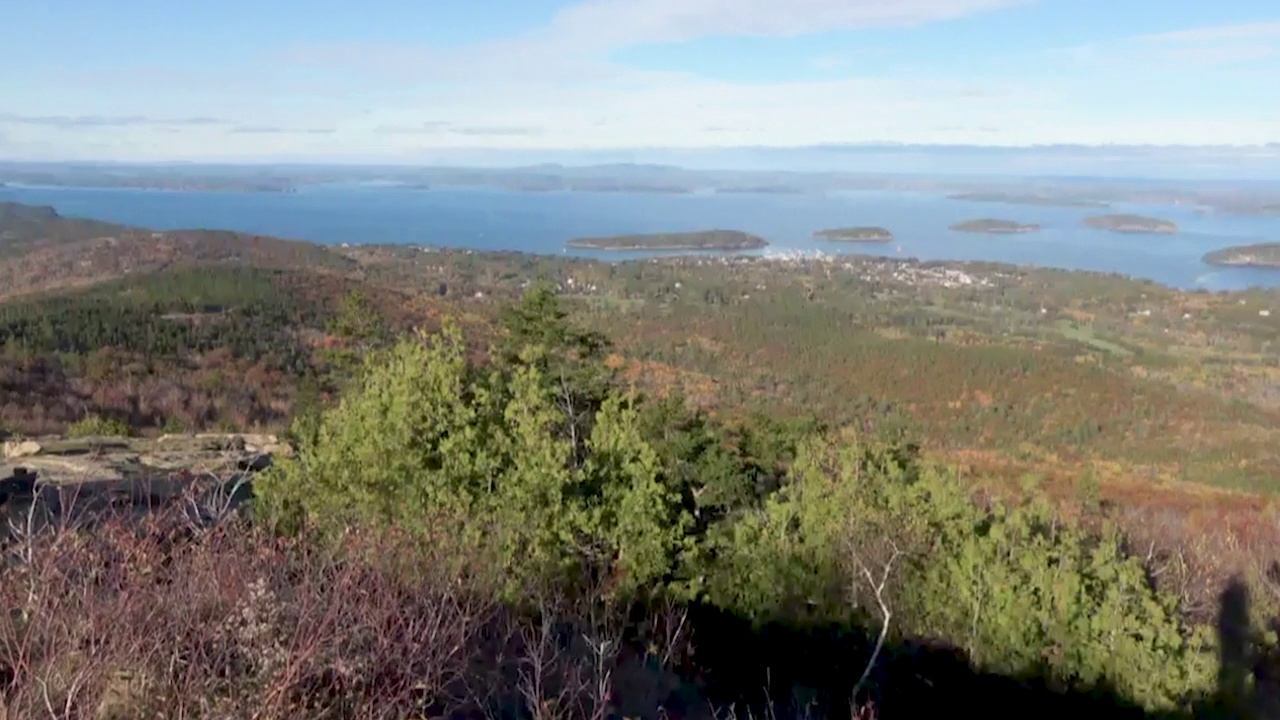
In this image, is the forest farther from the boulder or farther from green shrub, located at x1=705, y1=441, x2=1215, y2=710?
the boulder

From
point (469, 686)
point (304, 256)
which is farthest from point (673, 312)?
point (469, 686)

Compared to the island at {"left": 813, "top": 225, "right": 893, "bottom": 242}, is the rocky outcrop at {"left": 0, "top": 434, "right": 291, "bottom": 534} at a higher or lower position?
higher

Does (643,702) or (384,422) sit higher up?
(384,422)

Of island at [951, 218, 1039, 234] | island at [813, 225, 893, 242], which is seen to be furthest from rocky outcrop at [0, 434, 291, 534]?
island at [951, 218, 1039, 234]

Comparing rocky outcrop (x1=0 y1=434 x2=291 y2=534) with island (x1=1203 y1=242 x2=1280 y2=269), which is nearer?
rocky outcrop (x1=0 y1=434 x2=291 y2=534)

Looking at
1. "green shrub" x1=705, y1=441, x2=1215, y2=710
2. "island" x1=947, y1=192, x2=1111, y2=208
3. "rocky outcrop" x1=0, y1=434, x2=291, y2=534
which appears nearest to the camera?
"green shrub" x1=705, y1=441, x2=1215, y2=710

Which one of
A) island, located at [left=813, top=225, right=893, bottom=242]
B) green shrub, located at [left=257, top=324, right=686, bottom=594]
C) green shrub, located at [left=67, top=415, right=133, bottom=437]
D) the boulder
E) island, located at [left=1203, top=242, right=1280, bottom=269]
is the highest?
green shrub, located at [left=257, top=324, right=686, bottom=594]

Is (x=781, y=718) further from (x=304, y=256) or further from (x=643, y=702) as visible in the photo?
(x=304, y=256)

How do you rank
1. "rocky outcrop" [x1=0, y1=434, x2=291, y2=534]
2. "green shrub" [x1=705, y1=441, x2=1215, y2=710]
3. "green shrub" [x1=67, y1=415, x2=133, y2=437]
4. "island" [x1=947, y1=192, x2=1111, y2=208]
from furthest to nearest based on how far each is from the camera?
"island" [x1=947, y1=192, x2=1111, y2=208], "green shrub" [x1=67, y1=415, x2=133, y2=437], "rocky outcrop" [x1=0, y1=434, x2=291, y2=534], "green shrub" [x1=705, y1=441, x2=1215, y2=710]
